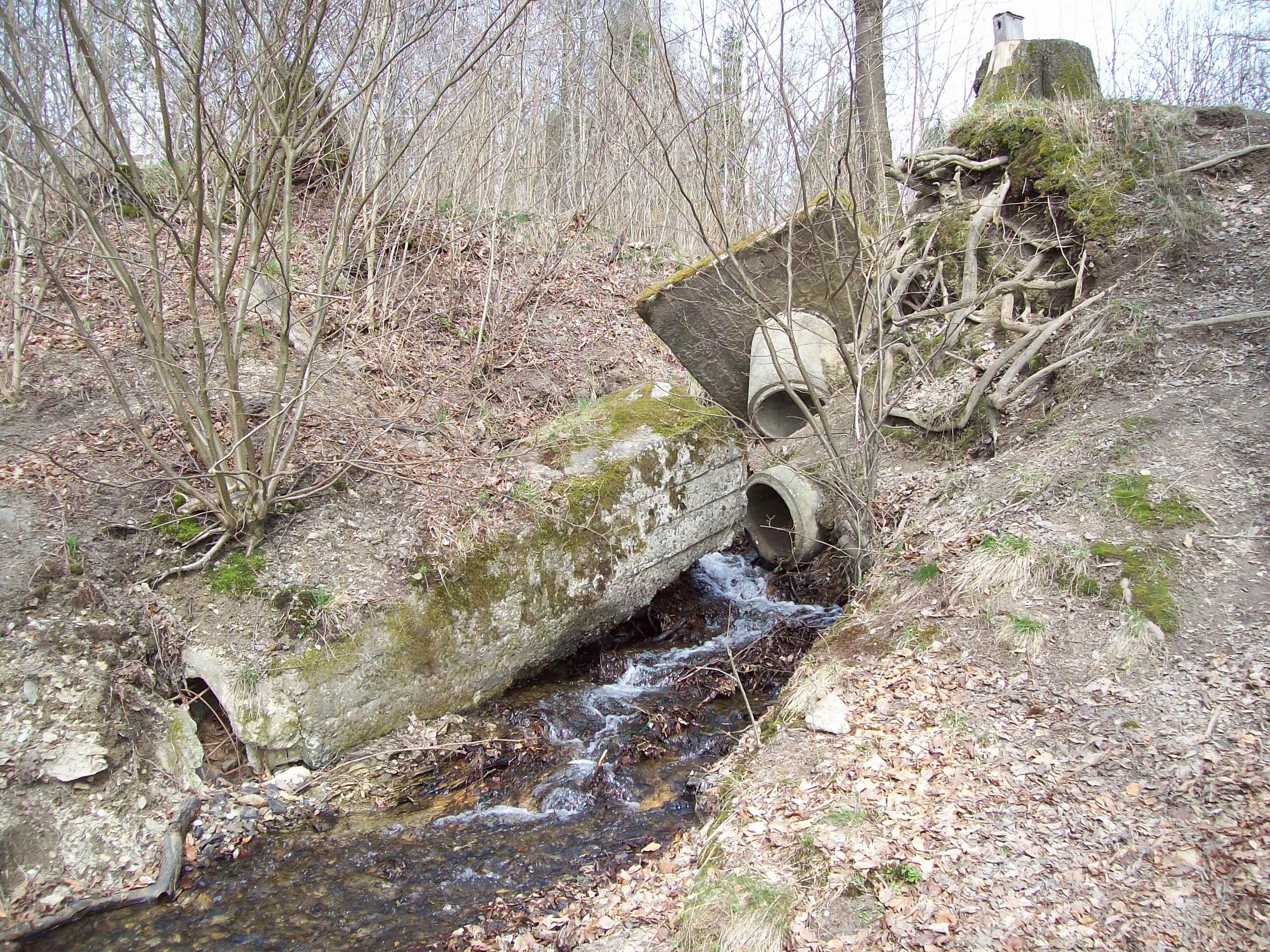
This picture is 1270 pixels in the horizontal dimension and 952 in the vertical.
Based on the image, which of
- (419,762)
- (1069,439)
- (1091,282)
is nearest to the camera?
(419,762)

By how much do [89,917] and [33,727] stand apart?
3.18 ft

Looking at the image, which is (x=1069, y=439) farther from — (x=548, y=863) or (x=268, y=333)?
(x=268, y=333)

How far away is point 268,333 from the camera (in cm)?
727

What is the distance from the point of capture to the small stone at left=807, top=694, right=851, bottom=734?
4020 mm

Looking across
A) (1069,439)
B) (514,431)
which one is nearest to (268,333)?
(514,431)

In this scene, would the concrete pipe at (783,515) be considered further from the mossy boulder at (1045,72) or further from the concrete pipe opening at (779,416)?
the mossy boulder at (1045,72)

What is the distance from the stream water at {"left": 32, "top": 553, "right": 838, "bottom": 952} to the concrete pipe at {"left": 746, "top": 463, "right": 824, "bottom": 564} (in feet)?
5.59

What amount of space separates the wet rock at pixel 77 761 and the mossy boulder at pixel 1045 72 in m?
9.51

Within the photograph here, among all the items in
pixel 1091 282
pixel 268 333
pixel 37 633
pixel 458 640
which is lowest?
pixel 458 640

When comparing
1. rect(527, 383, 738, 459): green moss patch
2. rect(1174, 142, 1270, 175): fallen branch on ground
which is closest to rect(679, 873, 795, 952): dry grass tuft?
rect(527, 383, 738, 459): green moss patch

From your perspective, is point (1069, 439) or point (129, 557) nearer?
point (129, 557)

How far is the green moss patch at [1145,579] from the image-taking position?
396cm

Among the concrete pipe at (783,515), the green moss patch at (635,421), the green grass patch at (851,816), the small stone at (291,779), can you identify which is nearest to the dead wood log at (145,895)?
the small stone at (291,779)

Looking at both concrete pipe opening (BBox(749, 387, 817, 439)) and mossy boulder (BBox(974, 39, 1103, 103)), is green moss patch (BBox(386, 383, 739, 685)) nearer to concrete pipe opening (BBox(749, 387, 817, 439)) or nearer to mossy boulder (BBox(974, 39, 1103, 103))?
concrete pipe opening (BBox(749, 387, 817, 439))
